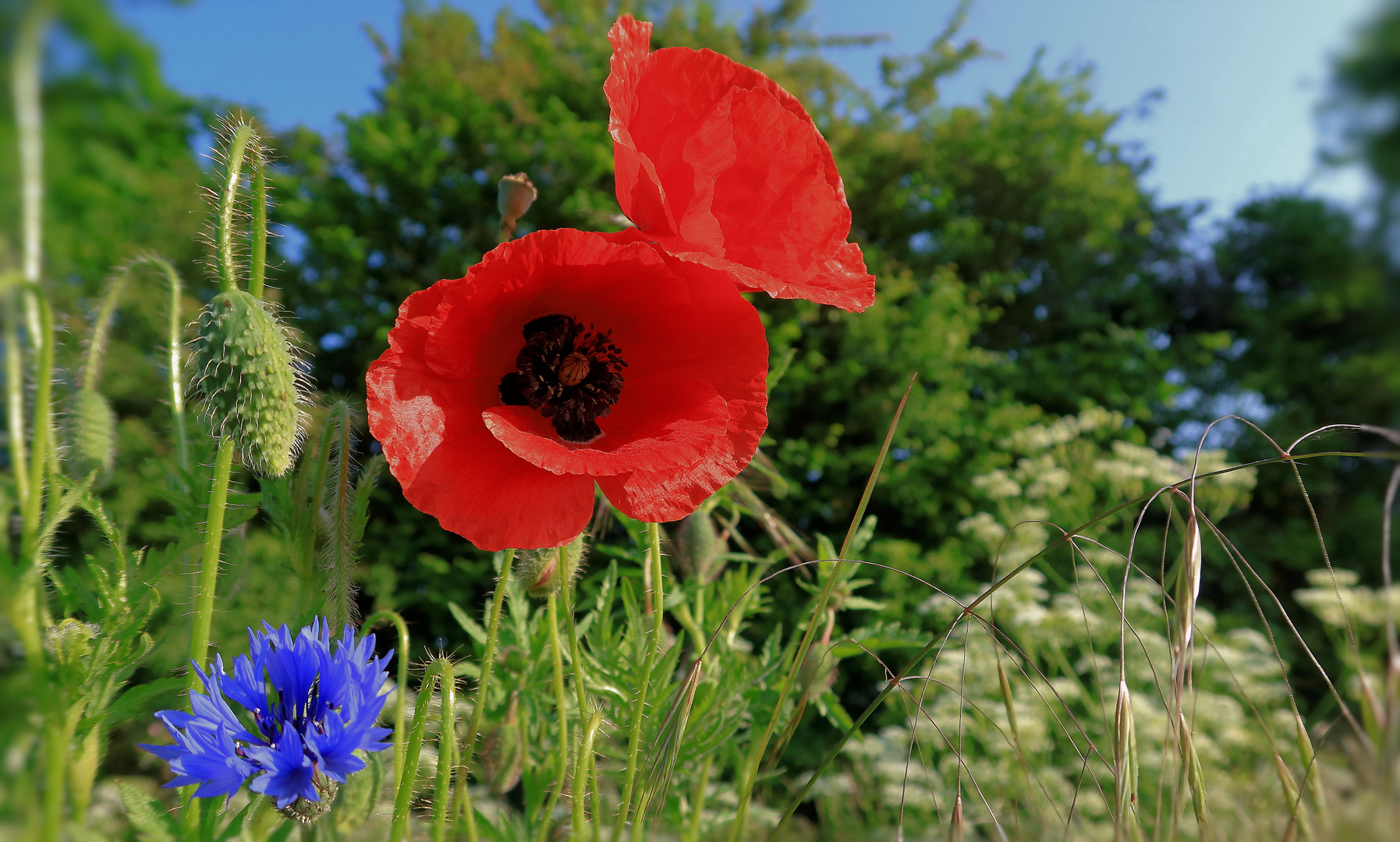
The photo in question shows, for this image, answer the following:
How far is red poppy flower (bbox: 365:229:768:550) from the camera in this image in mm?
448

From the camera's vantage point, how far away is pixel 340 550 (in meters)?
0.47

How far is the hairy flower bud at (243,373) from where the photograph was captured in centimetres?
42

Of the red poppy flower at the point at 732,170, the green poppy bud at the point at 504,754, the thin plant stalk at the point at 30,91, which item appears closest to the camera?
the thin plant stalk at the point at 30,91

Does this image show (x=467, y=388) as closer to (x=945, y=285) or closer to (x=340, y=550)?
(x=340, y=550)

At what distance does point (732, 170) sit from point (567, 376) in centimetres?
18

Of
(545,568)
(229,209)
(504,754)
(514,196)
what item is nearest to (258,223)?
(229,209)

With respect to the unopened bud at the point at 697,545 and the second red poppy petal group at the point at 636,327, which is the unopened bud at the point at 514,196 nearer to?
the second red poppy petal group at the point at 636,327

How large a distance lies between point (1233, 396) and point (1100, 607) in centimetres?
214

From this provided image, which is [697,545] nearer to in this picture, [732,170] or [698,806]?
[698,806]

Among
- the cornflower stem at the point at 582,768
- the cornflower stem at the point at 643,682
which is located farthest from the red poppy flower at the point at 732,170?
the cornflower stem at the point at 582,768

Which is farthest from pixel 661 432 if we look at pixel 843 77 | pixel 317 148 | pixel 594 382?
pixel 317 148

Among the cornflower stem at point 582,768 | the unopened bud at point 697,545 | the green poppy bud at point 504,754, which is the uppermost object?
the unopened bud at point 697,545

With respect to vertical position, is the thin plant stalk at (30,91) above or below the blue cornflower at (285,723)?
above

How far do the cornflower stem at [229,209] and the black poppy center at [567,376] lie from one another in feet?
0.57
